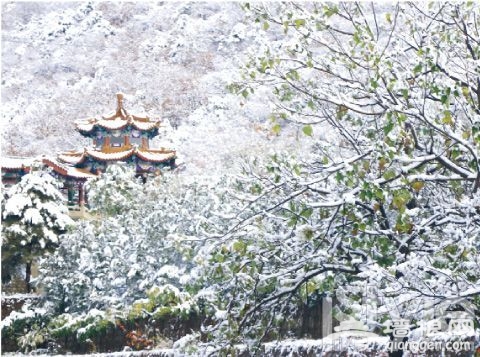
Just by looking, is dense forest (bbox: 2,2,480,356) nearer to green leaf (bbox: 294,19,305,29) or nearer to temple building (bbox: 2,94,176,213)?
green leaf (bbox: 294,19,305,29)

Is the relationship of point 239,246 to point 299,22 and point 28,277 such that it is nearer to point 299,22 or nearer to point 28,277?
point 299,22

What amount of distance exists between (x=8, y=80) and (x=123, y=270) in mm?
58869

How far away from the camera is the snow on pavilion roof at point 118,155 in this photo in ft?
96.2

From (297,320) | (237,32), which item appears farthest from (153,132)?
(237,32)

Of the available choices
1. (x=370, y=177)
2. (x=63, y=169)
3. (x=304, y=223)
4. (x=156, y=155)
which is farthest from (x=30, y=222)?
(x=370, y=177)

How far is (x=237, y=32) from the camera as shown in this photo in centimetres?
6969

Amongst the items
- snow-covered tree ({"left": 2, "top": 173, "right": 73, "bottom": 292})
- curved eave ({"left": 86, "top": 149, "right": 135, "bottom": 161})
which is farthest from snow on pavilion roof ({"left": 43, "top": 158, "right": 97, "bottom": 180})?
snow-covered tree ({"left": 2, "top": 173, "right": 73, "bottom": 292})

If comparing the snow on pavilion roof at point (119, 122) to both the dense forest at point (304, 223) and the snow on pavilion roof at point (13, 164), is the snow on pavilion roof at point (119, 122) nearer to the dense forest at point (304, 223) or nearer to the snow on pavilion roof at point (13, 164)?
the snow on pavilion roof at point (13, 164)

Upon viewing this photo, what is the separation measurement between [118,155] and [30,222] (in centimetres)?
1201

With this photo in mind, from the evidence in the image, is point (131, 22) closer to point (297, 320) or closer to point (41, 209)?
point (41, 209)

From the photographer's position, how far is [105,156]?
97.5 ft

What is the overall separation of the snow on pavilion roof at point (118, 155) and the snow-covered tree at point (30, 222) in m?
10.5

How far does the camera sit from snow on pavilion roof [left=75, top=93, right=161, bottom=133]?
3156 centimetres

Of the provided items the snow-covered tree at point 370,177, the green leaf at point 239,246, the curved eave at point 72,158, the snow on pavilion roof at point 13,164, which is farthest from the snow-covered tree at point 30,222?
the green leaf at point 239,246
